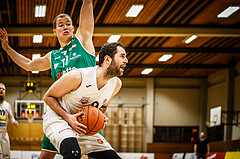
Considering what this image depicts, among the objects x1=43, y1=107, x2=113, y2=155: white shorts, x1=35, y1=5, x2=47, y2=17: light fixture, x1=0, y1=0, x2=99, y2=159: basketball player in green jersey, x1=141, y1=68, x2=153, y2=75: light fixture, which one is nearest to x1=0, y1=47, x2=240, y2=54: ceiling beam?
x1=35, y1=5, x2=47, y2=17: light fixture

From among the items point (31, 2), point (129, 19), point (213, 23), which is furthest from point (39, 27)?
point (213, 23)

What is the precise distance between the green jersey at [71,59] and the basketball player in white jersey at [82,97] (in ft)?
1.77

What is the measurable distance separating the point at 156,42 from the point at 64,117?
46.7ft

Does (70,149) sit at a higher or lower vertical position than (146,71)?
lower

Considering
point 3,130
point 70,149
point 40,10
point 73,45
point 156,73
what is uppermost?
point 40,10

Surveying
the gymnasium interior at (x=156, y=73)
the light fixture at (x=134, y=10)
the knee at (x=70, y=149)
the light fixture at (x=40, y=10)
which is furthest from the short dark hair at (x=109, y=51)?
the light fixture at (x=40, y=10)

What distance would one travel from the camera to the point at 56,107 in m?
3.86

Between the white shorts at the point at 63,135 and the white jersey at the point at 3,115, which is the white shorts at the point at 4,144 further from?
the white shorts at the point at 63,135

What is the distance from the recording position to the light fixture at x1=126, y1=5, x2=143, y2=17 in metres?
13.1

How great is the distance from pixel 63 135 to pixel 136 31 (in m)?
11.7

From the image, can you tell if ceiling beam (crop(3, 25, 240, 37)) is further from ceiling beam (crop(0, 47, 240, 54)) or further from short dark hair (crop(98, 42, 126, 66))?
short dark hair (crop(98, 42, 126, 66))

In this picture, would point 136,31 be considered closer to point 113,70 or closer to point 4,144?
point 4,144

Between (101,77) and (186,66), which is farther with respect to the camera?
(186,66)

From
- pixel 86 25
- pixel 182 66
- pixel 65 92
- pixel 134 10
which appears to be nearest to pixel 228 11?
pixel 134 10
